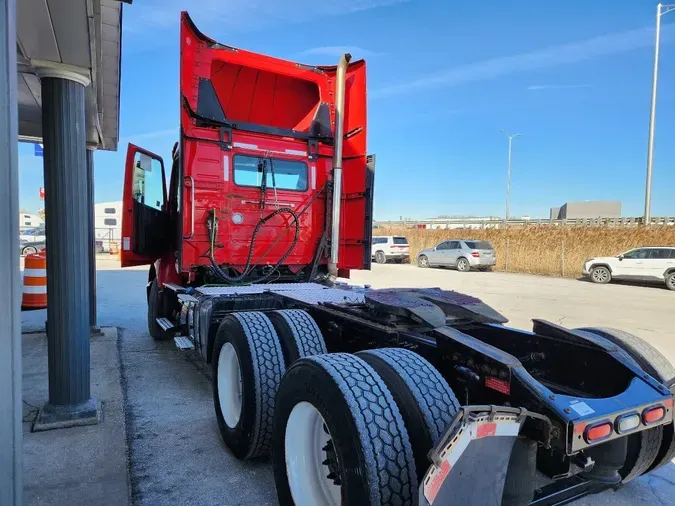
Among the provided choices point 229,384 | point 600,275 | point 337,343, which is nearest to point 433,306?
point 337,343

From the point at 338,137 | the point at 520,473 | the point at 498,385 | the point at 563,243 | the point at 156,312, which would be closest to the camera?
the point at 520,473

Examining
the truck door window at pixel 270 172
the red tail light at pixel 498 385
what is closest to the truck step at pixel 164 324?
the truck door window at pixel 270 172

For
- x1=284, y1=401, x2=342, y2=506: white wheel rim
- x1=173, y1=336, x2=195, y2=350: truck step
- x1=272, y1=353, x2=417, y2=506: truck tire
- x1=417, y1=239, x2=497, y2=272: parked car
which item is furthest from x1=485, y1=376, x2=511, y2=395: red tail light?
x1=417, y1=239, x2=497, y2=272: parked car

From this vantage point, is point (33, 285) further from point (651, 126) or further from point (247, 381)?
point (651, 126)

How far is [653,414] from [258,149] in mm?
4622

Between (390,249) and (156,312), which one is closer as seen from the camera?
(156,312)

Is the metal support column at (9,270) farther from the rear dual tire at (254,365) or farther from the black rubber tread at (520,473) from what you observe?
the black rubber tread at (520,473)

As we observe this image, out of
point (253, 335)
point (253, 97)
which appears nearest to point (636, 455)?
point (253, 335)

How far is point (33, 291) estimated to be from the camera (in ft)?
27.7

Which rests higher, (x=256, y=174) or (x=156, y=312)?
(x=256, y=174)

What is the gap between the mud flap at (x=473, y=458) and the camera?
66.7 inches

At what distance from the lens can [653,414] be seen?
2100 mm

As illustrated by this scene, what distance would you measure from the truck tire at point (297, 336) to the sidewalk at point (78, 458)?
1.29 m

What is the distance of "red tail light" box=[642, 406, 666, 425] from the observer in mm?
2066
